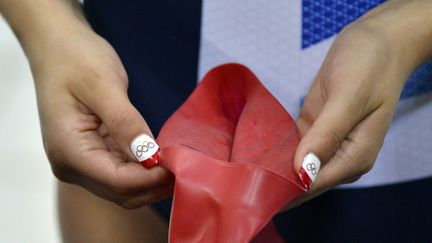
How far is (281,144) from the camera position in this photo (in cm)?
40

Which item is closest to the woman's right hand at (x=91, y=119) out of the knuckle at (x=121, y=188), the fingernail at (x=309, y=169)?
the knuckle at (x=121, y=188)

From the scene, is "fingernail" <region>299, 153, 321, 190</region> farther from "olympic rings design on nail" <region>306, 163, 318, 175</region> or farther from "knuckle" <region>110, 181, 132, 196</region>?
"knuckle" <region>110, 181, 132, 196</region>

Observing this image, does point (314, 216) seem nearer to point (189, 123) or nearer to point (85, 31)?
point (189, 123)

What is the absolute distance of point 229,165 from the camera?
344mm

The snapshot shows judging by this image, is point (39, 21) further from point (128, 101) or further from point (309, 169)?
point (309, 169)

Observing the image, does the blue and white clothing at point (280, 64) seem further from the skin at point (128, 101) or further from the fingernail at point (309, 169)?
the fingernail at point (309, 169)

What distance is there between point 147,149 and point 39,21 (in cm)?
22

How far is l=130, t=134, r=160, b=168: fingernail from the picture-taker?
1.22 ft

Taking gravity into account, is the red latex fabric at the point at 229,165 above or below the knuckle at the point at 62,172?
above

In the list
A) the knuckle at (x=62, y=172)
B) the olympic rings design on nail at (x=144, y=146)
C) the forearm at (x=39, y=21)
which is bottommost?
the knuckle at (x=62, y=172)

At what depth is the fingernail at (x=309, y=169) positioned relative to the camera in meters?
0.36

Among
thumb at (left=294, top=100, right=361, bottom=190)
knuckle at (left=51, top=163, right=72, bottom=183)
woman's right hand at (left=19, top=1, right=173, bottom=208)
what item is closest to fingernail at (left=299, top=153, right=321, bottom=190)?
thumb at (left=294, top=100, right=361, bottom=190)

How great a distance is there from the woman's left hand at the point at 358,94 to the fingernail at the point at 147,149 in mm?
103

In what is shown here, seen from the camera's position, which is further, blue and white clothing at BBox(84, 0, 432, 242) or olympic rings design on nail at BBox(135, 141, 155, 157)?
blue and white clothing at BBox(84, 0, 432, 242)
